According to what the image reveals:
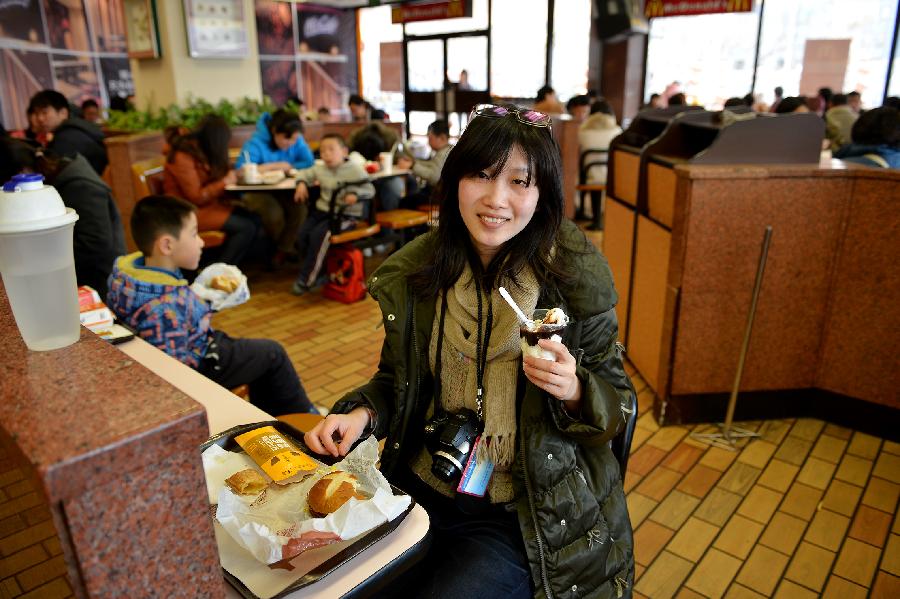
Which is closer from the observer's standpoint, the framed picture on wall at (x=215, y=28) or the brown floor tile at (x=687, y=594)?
the brown floor tile at (x=687, y=594)

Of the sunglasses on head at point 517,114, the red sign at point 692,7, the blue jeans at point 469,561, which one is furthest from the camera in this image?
the red sign at point 692,7

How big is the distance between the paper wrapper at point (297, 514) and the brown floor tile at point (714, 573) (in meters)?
1.43

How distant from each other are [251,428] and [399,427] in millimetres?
334

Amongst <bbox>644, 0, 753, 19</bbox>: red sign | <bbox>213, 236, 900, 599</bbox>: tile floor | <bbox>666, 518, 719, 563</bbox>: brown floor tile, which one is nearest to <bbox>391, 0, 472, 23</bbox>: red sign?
<bbox>644, 0, 753, 19</bbox>: red sign

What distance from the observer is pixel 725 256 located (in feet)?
9.11

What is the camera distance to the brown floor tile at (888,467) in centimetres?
265

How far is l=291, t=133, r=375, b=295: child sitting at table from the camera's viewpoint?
4922 mm

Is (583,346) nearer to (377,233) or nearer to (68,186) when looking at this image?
(68,186)

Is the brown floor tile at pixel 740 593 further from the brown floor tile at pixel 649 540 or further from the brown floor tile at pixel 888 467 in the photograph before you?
the brown floor tile at pixel 888 467

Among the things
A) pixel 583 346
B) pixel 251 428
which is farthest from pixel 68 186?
pixel 583 346

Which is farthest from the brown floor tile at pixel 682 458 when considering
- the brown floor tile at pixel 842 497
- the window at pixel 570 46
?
the window at pixel 570 46

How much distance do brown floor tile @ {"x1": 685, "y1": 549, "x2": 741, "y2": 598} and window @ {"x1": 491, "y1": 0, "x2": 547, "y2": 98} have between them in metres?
9.65

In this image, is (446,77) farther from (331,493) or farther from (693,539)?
(331,493)

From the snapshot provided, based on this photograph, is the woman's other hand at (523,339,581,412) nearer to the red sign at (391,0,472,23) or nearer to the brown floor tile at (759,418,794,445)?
the brown floor tile at (759,418,794,445)
